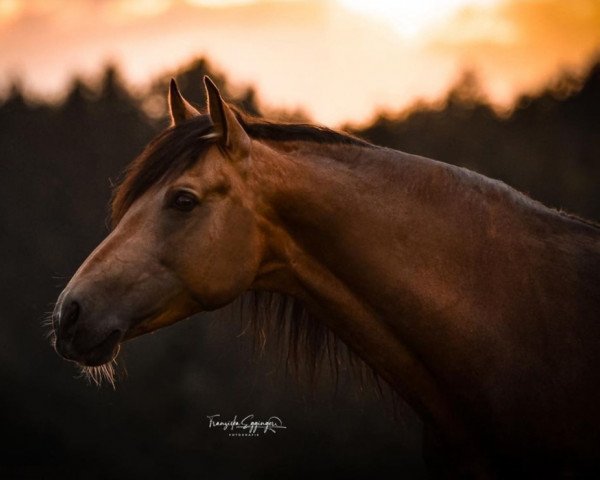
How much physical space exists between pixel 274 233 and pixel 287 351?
67 cm

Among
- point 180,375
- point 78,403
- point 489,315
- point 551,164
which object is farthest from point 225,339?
point 489,315

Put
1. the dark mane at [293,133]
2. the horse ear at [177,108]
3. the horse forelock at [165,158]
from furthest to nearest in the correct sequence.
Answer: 1. the horse ear at [177,108]
2. the dark mane at [293,133]
3. the horse forelock at [165,158]

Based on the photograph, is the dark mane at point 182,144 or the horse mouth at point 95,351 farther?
the dark mane at point 182,144

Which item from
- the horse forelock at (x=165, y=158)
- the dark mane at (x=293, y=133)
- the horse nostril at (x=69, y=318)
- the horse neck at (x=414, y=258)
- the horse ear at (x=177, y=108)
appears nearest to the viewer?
the horse nostril at (x=69, y=318)

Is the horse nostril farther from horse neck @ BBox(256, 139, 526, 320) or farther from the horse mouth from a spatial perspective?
horse neck @ BBox(256, 139, 526, 320)

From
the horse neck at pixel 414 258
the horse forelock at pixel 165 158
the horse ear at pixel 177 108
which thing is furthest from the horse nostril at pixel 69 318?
the horse ear at pixel 177 108

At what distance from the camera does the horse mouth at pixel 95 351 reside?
133 inches

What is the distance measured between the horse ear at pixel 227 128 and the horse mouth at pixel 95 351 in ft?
3.08

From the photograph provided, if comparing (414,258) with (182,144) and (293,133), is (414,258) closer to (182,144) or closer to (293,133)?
(293,133)

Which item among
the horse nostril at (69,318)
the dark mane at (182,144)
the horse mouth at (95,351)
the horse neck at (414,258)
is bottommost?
the horse mouth at (95,351)

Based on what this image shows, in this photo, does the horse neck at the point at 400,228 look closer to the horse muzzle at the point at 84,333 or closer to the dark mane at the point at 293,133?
the dark mane at the point at 293,133

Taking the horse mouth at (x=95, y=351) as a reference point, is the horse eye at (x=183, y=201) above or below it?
above

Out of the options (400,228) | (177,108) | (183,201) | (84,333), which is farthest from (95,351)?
(400,228)

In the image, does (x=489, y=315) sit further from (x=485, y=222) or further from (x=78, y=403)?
(x=78, y=403)
